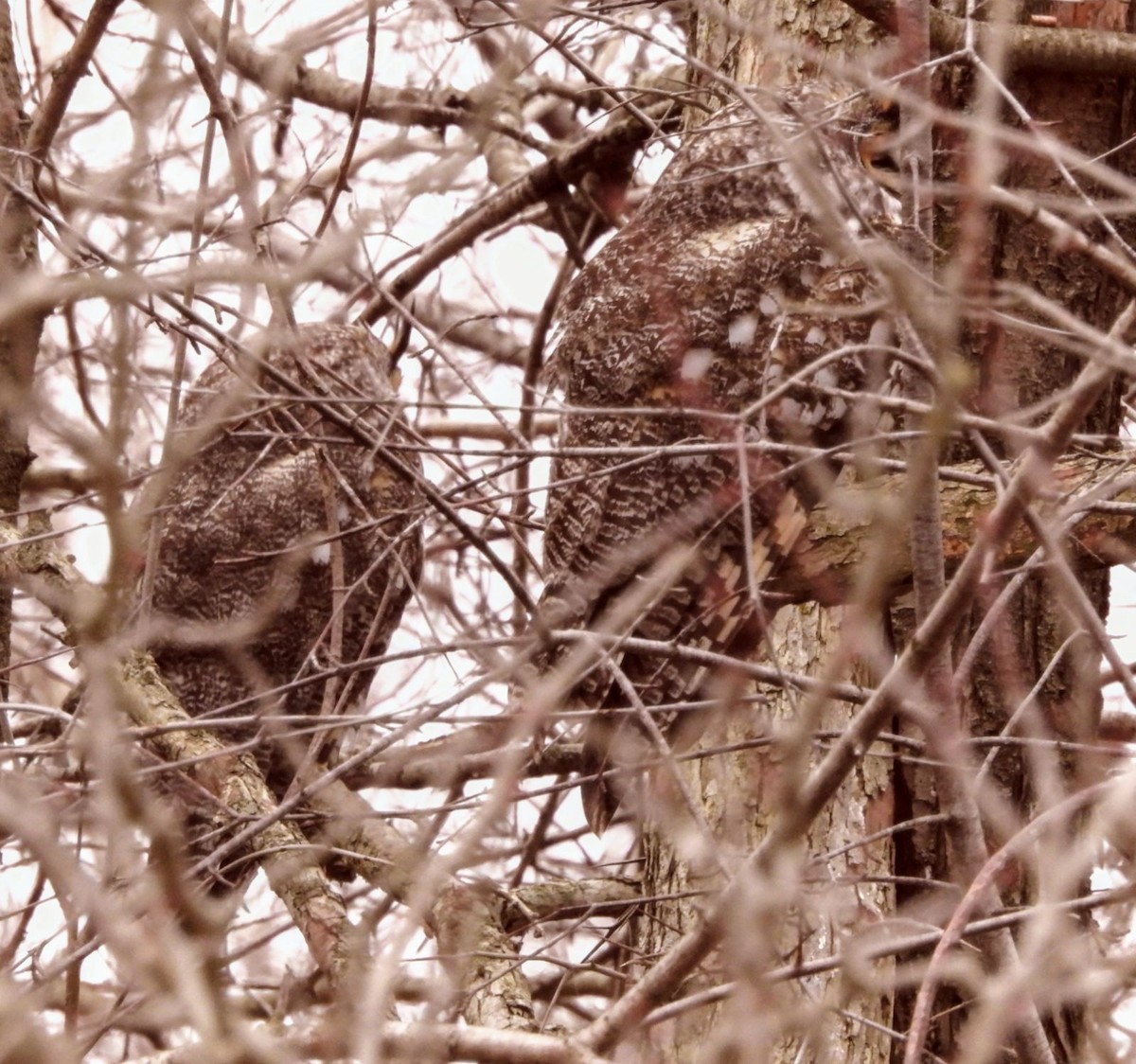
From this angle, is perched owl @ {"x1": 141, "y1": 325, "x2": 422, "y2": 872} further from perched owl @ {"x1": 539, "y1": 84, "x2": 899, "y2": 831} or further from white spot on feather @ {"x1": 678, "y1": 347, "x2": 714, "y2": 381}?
white spot on feather @ {"x1": 678, "y1": 347, "x2": 714, "y2": 381}

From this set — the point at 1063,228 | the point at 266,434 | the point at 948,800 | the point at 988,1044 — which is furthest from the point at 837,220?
the point at 266,434

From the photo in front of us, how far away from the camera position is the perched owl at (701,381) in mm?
3605

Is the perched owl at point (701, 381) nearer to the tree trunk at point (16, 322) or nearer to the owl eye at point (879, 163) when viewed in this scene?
the owl eye at point (879, 163)

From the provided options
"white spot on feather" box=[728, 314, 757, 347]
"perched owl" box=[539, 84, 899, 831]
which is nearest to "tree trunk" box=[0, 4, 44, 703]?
"perched owl" box=[539, 84, 899, 831]

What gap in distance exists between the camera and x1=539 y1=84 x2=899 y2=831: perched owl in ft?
11.8

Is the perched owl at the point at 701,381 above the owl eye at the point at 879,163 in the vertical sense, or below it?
below

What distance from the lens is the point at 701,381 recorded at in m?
3.75

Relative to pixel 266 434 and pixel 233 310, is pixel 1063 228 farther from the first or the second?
pixel 266 434

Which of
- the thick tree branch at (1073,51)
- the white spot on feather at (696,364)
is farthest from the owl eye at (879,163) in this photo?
the white spot on feather at (696,364)

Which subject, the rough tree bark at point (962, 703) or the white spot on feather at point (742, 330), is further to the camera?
the white spot on feather at point (742, 330)

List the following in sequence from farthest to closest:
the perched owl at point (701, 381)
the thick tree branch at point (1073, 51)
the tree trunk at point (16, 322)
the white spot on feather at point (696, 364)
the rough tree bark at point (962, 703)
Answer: the white spot on feather at point (696, 364)
the perched owl at point (701, 381)
the thick tree branch at point (1073, 51)
the rough tree bark at point (962, 703)
the tree trunk at point (16, 322)

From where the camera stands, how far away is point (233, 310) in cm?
247

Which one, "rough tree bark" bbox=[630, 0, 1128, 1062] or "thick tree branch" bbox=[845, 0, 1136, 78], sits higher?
"thick tree branch" bbox=[845, 0, 1136, 78]

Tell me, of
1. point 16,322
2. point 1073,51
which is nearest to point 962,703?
point 1073,51
